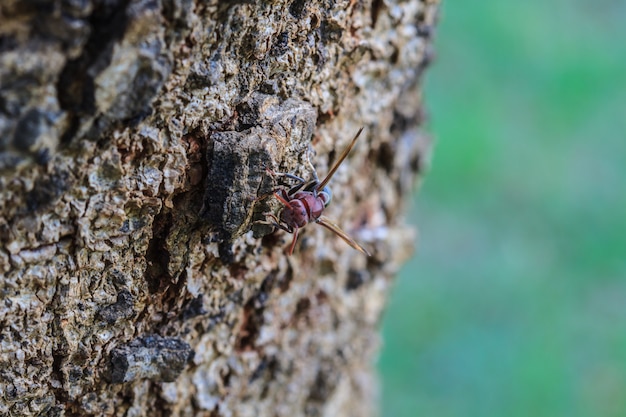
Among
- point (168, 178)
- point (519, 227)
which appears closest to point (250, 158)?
point (168, 178)

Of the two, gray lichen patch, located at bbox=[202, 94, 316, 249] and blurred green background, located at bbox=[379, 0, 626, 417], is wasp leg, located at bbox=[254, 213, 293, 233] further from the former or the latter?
blurred green background, located at bbox=[379, 0, 626, 417]

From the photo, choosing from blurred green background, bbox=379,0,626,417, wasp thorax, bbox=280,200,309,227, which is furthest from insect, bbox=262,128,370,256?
blurred green background, bbox=379,0,626,417

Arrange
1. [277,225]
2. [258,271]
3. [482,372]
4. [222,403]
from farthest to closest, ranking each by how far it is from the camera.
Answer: [482,372] → [222,403] → [258,271] → [277,225]

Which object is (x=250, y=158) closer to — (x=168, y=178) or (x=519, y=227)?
(x=168, y=178)

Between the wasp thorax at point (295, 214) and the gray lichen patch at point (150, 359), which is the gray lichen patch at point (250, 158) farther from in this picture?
the gray lichen patch at point (150, 359)

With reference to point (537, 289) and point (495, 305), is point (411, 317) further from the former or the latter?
point (537, 289)

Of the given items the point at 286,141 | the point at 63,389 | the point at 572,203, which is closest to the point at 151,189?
the point at 286,141

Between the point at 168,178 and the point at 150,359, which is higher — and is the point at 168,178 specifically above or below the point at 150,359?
above

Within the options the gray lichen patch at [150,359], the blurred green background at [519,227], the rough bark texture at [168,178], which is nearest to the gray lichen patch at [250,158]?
the rough bark texture at [168,178]
